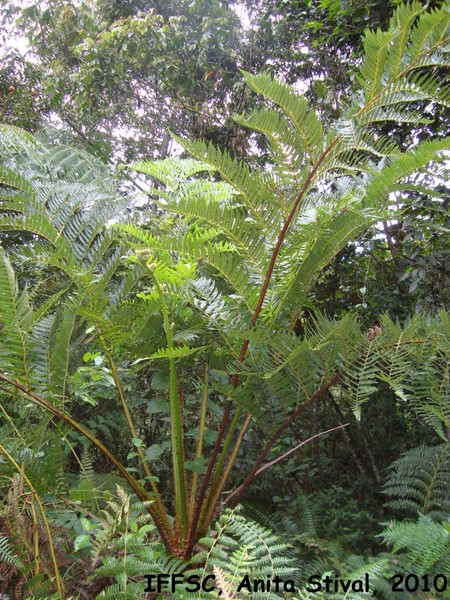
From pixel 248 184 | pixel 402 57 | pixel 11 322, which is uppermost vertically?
pixel 402 57

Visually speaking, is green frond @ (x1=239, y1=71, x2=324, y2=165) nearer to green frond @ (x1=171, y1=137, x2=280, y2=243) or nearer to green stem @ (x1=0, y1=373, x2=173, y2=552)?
green frond @ (x1=171, y1=137, x2=280, y2=243)

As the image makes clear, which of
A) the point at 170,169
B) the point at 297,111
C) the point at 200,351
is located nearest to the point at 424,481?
the point at 200,351

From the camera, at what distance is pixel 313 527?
5.26 feet

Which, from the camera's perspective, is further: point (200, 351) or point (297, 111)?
point (200, 351)

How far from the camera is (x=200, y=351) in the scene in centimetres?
137

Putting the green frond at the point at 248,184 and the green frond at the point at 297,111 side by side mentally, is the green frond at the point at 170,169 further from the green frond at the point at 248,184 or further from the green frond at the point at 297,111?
the green frond at the point at 297,111

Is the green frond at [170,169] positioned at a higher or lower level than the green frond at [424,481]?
higher

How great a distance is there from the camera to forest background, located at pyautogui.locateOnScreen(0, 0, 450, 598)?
1.04 metres

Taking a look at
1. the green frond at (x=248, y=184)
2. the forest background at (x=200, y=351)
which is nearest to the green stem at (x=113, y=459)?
the forest background at (x=200, y=351)

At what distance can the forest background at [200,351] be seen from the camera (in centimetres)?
104

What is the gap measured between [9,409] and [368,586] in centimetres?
124

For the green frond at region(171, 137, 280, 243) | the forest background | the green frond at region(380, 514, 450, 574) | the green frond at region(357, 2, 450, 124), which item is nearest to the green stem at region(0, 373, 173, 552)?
the forest background

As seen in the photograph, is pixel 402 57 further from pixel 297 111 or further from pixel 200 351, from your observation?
pixel 200 351

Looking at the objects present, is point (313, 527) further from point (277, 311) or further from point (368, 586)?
point (277, 311)
